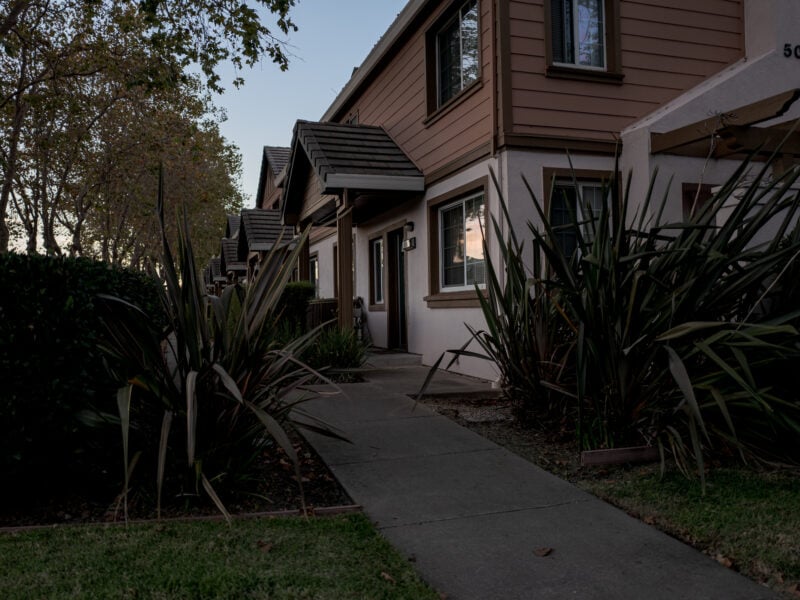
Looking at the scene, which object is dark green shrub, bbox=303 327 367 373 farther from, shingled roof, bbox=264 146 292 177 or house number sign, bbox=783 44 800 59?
shingled roof, bbox=264 146 292 177

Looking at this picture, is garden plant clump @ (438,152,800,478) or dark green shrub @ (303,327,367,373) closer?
garden plant clump @ (438,152,800,478)

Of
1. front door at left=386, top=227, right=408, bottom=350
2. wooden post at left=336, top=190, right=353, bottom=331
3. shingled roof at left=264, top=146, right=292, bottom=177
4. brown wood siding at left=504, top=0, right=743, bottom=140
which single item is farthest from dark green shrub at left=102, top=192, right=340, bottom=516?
shingled roof at left=264, top=146, right=292, bottom=177

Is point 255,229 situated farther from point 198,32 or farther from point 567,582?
point 567,582

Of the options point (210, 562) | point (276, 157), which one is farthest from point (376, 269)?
point (210, 562)

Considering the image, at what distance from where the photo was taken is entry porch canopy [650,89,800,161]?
682 centimetres

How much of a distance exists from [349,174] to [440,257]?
6.43 ft

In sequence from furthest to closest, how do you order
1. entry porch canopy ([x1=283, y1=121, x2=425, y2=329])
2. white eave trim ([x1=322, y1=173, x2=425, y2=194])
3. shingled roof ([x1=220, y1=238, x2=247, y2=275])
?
shingled roof ([x1=220, y1=238, x2=247, y2=275]), entry porch canopy ([x1=283, y1=121, x2=425, y2=329]), white eave trim ([x1=322, y1=173, x2=425, y2=194])

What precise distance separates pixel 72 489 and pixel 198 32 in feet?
25.4

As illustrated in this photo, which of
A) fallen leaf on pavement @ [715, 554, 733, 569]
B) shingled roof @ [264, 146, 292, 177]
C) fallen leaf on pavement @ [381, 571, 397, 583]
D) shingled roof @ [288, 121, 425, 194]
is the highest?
shingled roof @ [264, 146, 292, 177]

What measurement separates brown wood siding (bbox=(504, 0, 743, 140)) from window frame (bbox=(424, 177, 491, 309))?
3.65ft

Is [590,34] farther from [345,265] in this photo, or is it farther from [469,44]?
[345,265]

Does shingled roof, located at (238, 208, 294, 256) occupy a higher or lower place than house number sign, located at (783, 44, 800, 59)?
lower

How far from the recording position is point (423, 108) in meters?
11.3

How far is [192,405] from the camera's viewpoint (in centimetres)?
356
